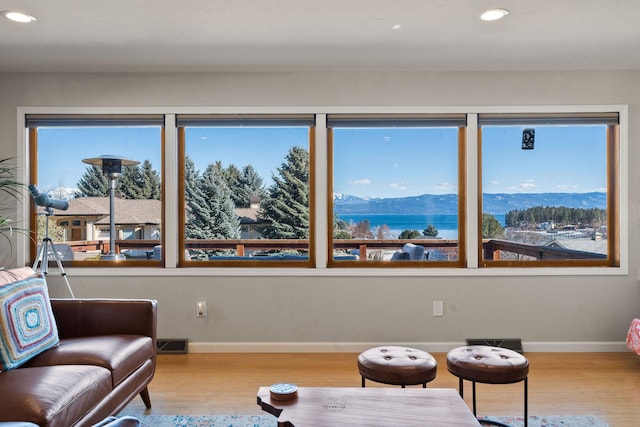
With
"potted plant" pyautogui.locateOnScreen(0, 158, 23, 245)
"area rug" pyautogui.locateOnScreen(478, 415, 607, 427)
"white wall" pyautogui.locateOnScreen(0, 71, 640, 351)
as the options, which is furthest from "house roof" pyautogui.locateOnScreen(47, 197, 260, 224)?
"area rug" pyautogui.locateOnScreen(478, 415, 607, 427)

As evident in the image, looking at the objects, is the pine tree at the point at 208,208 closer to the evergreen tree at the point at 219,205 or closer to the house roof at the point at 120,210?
the evergreen tree at the point at 219,205

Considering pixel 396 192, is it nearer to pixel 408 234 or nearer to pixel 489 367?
pixel 408 234

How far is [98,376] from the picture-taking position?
6.67 feet

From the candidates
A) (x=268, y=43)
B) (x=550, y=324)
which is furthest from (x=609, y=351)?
(x=268, y=43)

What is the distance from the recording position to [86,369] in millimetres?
2033

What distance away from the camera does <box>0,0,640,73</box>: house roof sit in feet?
8.34

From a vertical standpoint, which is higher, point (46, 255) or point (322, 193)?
point (322, 193)

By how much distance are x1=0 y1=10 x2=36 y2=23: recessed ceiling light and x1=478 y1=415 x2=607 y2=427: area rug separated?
3551mm

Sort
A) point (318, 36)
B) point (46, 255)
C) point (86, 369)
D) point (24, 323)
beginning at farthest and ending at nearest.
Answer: point (46, 255) → point (318, 36) → point (24, 323) → point (86, 369)

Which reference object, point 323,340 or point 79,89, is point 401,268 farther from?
point 79,89

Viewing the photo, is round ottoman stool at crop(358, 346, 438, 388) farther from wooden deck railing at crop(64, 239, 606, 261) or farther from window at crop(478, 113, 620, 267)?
window at crop(478, 113, 620, 267)

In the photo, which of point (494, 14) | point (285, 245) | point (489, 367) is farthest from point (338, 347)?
point (494, 14)

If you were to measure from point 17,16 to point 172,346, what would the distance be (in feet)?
8.45

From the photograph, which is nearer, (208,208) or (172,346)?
(172,346)
